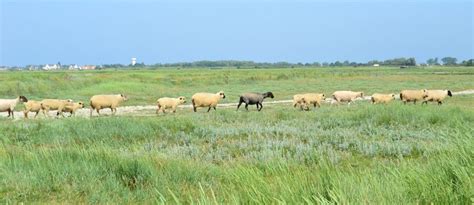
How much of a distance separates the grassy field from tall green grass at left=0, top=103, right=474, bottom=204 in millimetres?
20

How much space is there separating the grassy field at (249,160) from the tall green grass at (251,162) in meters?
0.02

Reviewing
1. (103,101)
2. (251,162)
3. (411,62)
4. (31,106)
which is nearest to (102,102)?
(103,101)

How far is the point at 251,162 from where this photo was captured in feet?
26.5

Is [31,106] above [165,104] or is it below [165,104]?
above

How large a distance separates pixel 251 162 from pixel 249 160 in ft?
2.42

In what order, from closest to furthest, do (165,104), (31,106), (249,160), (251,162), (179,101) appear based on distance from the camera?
(251,162), (249,160), (31,106), (165,104), (179,101)

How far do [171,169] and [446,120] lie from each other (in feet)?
38.5

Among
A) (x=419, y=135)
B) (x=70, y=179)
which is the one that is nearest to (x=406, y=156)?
(x=419, y=135)

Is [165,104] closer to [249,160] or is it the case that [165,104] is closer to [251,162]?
[249,160]

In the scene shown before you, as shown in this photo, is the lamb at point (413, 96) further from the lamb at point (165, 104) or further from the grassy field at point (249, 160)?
the lamb at point (165, 104)

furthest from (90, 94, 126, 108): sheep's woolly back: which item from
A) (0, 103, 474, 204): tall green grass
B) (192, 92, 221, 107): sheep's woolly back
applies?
(0, 103, 474, 204): tall green grass

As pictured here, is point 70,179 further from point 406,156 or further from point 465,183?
point 406,156

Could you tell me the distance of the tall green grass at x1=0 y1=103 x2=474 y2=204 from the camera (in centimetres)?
374

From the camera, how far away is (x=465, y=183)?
375 centimetres
